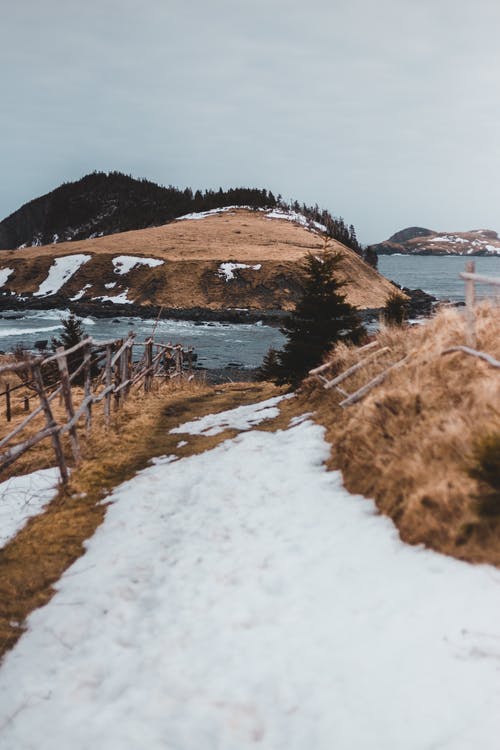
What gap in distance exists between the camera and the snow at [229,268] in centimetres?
6325

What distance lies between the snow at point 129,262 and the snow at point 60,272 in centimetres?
546

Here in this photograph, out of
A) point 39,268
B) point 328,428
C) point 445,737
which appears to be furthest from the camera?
point 39,268

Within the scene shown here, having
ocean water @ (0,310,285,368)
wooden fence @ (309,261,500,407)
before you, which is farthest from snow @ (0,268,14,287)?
wooden fence @ (309,261,500,407)

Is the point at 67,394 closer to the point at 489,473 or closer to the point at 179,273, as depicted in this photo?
the point at 489,473

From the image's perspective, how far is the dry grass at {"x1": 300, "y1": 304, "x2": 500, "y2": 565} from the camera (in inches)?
165

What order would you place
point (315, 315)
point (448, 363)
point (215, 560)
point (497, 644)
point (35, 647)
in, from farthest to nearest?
point (315, 315) < point (448, 363) < point (215, 560) < point (35, 647) < point (497, 644)

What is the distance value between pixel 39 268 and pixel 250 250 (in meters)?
31.9

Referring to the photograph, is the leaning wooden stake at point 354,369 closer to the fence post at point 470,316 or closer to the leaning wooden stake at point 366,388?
the leaning wooden stake at point 366,388

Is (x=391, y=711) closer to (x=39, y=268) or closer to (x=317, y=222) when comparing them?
(x=39, y=268)

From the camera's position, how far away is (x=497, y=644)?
3.17 meters

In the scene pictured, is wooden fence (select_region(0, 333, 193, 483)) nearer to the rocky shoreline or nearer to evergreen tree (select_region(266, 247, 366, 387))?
evergreen tree (select_region(266, 247, 366, 387))

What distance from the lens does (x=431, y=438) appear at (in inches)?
207

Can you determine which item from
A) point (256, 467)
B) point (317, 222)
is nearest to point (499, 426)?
point (256, 467)

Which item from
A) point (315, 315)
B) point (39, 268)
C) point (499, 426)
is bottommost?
point (499, 426)
